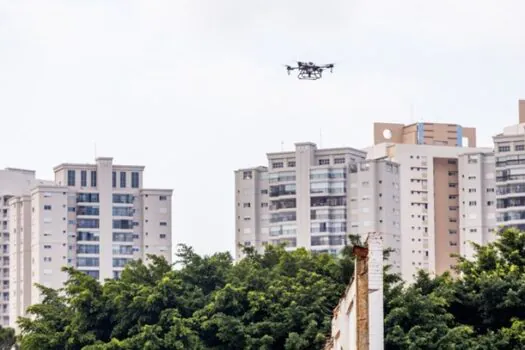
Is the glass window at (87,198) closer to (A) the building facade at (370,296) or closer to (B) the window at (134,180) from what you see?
(B) the window at (134,180)

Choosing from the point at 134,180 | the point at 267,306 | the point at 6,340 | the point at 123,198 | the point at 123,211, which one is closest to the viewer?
→ the point at 267,306

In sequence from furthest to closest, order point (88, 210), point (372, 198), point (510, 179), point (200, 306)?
1. point (88, 210)
2. point (372, 198)
3. point (510, 179)
4. point (200, 306)

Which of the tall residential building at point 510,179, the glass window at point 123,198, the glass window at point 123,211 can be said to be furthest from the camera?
the glass window at point 123,211

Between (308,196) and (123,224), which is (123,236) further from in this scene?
(308,196)

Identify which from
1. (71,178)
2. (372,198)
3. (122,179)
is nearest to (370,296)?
(372,198)

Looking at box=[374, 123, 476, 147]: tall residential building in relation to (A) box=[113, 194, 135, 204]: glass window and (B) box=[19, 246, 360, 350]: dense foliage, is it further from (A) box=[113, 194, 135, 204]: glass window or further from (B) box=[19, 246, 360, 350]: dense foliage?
(B) box=[19, 246, 360, 350]: dense foliage

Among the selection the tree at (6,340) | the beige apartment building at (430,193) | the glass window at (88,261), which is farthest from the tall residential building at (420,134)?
the tree at (6,340)
